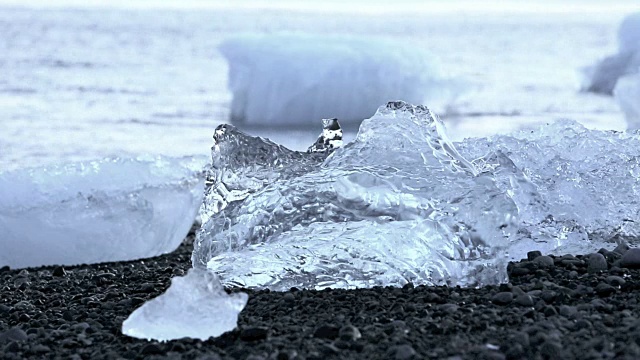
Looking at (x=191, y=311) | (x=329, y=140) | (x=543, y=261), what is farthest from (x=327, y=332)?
(x=329, y=140)

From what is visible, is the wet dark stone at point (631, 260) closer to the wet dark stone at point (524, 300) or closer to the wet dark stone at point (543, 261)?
the wet dark stone at point (543, 261)

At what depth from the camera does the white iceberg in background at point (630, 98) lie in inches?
384

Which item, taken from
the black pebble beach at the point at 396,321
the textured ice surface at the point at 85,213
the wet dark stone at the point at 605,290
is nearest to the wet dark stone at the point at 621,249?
the black pebble beach at the point at 396,321

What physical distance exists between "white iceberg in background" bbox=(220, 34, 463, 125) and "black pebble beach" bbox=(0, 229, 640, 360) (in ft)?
31.5

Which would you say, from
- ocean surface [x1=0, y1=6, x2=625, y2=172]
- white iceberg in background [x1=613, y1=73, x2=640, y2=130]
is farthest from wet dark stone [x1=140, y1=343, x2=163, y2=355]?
white iceberg in background [x1=613, y1=73, x2=640, y2=130]

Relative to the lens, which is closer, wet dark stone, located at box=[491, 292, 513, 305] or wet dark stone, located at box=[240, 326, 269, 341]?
wet dark stone, located at box=[240, 326, 269, 341]

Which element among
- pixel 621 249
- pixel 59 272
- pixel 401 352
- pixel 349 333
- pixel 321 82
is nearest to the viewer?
pixel 401 352

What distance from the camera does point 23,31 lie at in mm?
38750

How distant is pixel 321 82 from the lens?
12977 millimetres

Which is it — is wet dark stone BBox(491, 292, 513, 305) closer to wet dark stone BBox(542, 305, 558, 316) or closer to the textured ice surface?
wet dark stone BBox(542, 305, 558, 316)

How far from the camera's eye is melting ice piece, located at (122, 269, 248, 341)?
2422 millimetres

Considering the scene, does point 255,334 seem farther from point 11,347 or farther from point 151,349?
point 11,347

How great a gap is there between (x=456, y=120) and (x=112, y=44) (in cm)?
2149

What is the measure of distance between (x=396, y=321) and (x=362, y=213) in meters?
0.91
